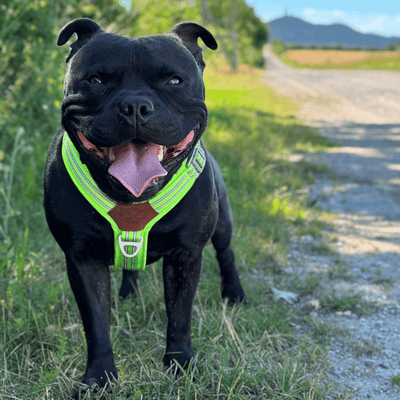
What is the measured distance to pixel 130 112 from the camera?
1491mm

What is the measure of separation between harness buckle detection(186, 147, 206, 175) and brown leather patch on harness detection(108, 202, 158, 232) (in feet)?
0.86

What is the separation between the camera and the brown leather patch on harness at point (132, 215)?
1.79 meters

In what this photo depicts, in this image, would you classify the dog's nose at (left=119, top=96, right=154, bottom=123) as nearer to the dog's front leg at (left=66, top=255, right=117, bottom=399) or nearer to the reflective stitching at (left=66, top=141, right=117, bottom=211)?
the reflective stitching at (left=66, top=141, right=117, bottom=211)

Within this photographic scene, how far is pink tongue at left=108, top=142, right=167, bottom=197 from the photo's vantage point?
5.23 ft

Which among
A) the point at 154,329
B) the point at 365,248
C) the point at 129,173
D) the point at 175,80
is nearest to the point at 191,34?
the point at 175,80

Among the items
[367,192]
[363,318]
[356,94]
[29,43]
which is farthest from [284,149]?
[356,94]

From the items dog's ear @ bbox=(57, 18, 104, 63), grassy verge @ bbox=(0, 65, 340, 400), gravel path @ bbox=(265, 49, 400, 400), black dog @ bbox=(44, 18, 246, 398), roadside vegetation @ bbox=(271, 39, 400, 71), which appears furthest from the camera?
roadside vegetation @ bbox=(271, 39, 400, 71)

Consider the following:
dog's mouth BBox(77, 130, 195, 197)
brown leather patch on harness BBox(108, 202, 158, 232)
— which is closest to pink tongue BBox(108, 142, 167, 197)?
dog's mouth BBox(77, 130, 195, 197)

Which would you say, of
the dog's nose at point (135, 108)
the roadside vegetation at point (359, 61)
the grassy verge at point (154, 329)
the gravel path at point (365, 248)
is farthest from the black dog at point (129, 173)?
the roadside vegetation at point (359, 61)

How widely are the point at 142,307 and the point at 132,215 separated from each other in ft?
3.26

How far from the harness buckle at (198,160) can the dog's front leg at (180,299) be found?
37cm

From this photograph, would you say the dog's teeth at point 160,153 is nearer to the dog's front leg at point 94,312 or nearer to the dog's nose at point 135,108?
the dog's nose at point 135,108

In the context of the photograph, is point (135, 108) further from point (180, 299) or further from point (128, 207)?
point (180, 299)

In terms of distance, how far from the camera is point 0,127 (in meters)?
4.02
